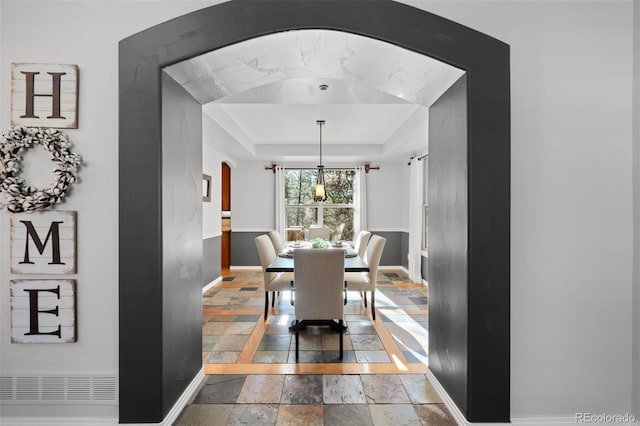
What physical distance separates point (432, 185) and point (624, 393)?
5.22ft

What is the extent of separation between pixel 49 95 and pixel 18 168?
43cm

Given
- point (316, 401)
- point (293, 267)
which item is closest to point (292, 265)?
point (293, 267)

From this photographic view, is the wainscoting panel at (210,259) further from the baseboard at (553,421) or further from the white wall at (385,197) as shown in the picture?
the baseboard at (553,421)

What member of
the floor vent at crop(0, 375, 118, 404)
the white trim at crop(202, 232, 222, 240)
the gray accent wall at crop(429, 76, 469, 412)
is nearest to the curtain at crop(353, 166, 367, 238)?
the white trim at crop(202, 232, 222, 240)

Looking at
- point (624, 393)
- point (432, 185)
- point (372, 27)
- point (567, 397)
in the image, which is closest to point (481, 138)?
point (432, 185)

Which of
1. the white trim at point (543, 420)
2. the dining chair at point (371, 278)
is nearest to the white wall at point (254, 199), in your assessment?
the dining chair at point (371, 278)

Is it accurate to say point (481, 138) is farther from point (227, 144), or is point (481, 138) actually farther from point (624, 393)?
point (227, 144)

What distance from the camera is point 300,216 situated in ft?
22.8

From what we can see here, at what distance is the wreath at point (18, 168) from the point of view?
171cm

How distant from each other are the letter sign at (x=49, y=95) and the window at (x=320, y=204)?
518 cm

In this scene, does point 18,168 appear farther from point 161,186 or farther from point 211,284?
point 211,284

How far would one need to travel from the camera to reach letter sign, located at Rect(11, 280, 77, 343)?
5.85 feet

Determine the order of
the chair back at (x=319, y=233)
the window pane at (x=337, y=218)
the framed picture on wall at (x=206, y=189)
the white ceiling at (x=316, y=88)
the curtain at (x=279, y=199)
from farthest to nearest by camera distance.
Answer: the window pane at (x=337, y=218) < the curtain at (x=279, y=199) < the chair back at (x=319, y=233) < the framed picture on wall at (x=206, y=189) < the white ceiling at (x=316, y=88)

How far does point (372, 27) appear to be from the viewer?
172 centimetres
